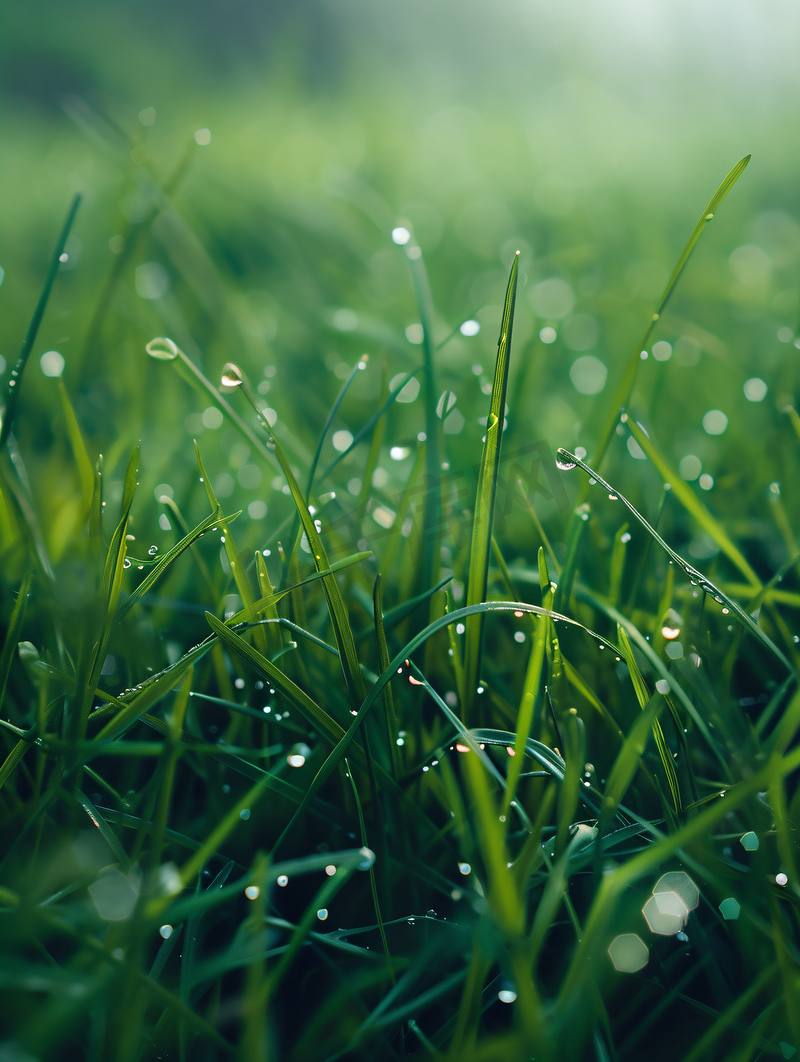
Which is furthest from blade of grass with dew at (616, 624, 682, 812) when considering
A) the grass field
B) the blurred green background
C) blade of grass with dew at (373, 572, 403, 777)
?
the blurred green background

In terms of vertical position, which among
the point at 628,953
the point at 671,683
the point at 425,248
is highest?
the point at 425,248

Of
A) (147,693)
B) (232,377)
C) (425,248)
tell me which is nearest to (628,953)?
(147,693)

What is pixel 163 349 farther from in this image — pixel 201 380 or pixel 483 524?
pixel 483 524

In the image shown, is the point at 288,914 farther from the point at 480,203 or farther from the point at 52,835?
the point at 480,203

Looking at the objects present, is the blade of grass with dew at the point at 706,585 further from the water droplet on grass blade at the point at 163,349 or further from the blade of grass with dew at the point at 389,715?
the water droplet on grass blade at the point at 163,349

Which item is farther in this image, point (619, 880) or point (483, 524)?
point (483, 524)

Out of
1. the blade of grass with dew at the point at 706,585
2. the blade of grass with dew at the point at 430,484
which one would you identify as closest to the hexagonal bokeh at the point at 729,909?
the blade of grass with dew at the point at 706,585

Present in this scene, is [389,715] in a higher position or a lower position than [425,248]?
lower

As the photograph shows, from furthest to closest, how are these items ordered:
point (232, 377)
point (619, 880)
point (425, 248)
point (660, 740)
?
point (425, 248)
point (232, 377)
point (660, 740)
point (619, 880)

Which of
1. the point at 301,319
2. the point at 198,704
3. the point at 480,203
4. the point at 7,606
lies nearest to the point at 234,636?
the point at 198,704

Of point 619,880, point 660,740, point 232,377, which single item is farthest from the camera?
point 232,377
